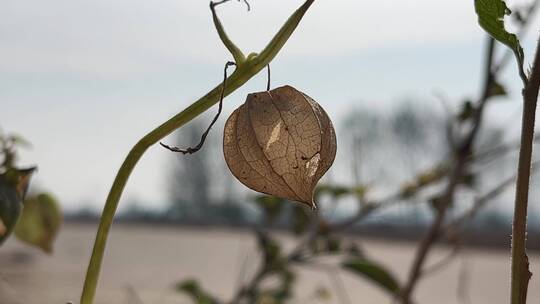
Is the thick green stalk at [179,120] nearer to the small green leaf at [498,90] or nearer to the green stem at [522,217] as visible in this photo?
the green stem at [522,217]

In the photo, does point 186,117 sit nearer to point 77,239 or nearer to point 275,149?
point 275,149

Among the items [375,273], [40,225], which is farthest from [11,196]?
[375,273]

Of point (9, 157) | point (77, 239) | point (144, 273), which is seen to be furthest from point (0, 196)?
point (77, 239)

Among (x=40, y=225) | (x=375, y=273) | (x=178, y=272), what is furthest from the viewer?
(x=178, y=272)

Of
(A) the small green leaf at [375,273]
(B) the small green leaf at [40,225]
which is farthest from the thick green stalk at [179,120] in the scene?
(A) the small green leaf at [375,273]

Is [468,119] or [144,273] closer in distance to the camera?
[468,119]

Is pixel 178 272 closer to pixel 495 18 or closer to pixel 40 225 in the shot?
pixel 40 225
